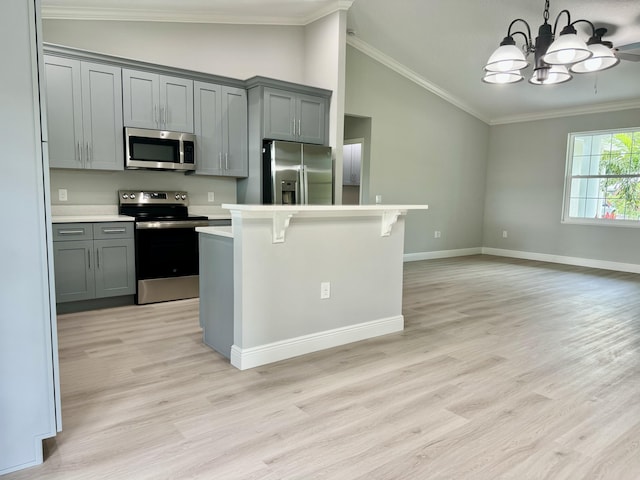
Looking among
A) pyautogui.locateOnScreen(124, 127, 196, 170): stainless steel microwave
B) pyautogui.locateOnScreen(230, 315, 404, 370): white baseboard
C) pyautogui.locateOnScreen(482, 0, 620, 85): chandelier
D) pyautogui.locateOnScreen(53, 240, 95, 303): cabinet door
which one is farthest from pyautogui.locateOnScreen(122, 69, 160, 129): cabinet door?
pyautogui.locateOnScreen(482, 0, 620, 85): chandelier

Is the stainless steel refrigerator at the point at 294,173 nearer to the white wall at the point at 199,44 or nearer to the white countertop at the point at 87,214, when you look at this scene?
the white countertop at the point at 87,214

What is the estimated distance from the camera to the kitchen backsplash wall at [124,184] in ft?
13.9

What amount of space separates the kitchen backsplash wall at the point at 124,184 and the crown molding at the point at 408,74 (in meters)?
2.73

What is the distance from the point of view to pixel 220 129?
4809mm

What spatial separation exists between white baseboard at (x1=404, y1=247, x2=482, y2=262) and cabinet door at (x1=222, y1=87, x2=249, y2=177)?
11.2ft

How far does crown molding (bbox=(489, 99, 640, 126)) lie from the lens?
6594 millimetres

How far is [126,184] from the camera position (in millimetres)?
4551

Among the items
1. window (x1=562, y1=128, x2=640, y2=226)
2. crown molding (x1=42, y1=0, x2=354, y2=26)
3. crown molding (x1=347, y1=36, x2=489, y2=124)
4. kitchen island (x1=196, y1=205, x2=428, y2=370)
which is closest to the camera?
kitchen island (x1=196, y1=205, x2=428, y2=370)

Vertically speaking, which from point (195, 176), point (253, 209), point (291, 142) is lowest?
point (253, 209)

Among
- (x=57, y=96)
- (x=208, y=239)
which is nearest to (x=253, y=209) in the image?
(x=208, y=239)

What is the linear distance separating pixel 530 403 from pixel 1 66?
2.83 meters

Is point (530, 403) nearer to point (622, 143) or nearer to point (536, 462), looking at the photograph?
point (536, 462)

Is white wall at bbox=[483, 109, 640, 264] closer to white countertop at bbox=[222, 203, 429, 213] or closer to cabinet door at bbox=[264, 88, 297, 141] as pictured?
cabinet door at bbox=[264, 88, 297, 141]

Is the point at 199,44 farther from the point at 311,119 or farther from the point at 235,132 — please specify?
the point at 311,119
